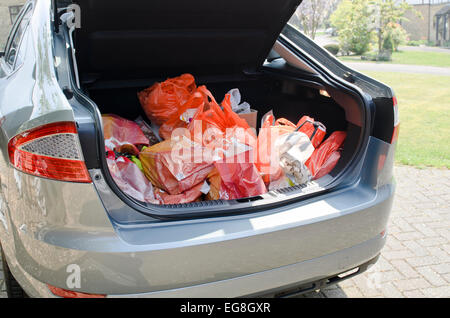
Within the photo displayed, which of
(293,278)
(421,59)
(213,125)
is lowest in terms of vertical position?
(421,59)

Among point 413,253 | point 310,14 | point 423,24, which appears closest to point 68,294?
point 413,253

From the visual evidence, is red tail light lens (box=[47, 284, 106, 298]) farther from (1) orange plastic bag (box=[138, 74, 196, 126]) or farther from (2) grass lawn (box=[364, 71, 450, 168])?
(2) grass lawn (box=[364, 71, 450, 168])

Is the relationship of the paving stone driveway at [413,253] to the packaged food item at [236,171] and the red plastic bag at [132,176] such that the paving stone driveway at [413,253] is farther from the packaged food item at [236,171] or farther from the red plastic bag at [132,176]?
the red plastic bag at [132,176]

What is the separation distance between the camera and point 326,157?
2.27 m

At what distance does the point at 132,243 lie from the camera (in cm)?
151

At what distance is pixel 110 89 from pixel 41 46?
1059mm

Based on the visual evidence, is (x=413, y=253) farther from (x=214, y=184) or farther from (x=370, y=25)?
(x=370, y=25)

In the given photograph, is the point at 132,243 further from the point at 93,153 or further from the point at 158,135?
the point at 158,135

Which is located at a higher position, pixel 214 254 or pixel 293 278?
pixel 214 254

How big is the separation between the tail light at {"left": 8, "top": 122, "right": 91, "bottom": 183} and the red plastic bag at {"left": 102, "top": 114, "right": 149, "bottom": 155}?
83cm

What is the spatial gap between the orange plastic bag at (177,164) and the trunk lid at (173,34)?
0.72 metres

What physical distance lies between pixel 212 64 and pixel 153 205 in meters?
1.54

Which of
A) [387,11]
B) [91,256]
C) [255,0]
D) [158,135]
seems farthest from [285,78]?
[387,11]

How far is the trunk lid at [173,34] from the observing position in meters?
2.25
